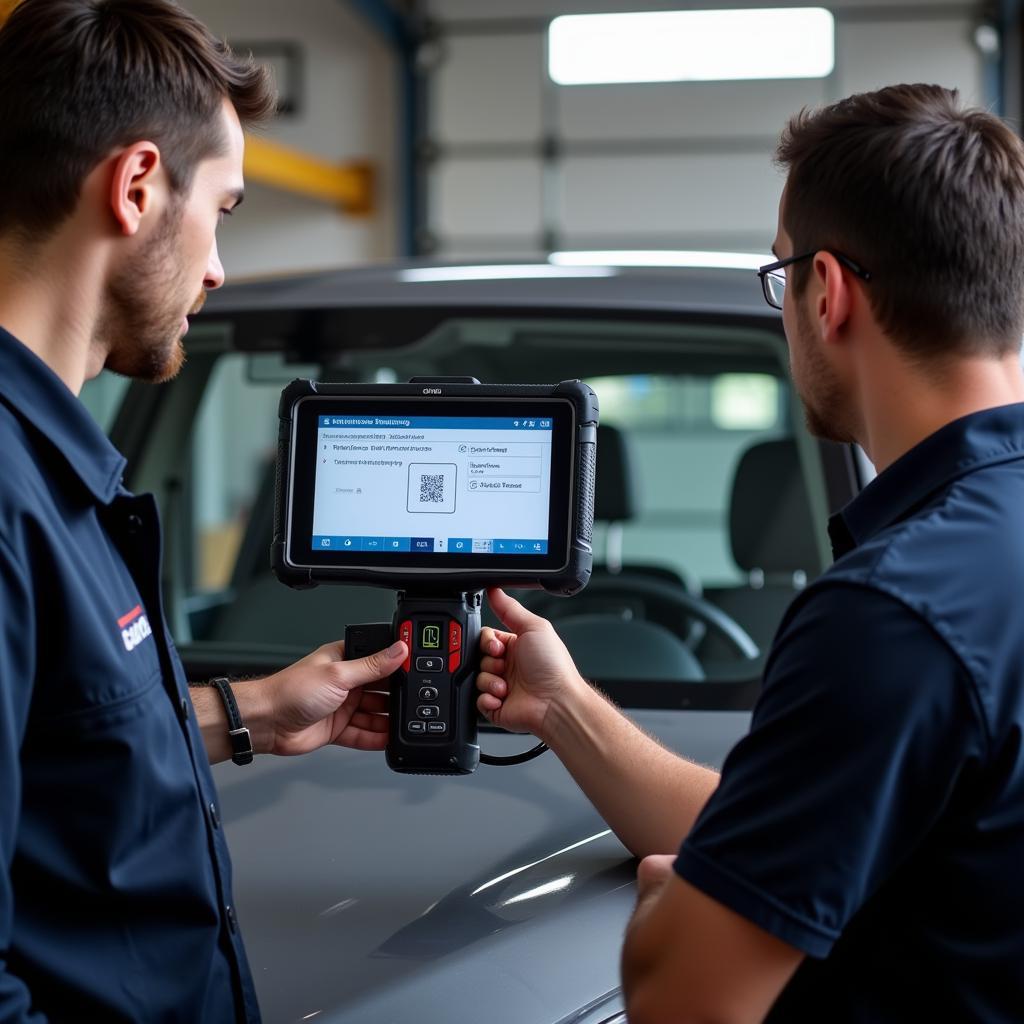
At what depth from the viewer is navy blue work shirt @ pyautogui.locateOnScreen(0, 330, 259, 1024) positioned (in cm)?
111

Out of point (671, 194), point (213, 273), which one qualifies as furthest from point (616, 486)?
point (671, 194)

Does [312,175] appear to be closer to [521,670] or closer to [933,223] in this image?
[521,670]

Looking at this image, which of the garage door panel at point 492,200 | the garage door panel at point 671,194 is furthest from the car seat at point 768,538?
the garage door panel at point 492,200

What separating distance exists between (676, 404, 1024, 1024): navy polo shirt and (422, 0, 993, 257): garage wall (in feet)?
24.8

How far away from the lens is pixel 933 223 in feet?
4.10

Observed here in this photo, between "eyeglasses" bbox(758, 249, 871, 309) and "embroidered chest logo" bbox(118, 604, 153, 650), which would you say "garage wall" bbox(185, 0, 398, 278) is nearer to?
"eyeglasses" bbox(758, 249, 871, 309)

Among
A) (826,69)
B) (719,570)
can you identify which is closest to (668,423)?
(719,570)

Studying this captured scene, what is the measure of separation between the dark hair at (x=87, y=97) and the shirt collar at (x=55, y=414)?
14cm

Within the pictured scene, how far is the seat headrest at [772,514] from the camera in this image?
242 centimetres

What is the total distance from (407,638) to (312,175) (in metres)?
7.73

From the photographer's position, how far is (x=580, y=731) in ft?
5.57

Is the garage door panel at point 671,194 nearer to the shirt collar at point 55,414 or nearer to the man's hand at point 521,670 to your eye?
the man's hand at point 521,670

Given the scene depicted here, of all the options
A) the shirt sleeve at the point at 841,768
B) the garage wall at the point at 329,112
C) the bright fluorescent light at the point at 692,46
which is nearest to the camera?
the shirt sleeve at the point at 841,768

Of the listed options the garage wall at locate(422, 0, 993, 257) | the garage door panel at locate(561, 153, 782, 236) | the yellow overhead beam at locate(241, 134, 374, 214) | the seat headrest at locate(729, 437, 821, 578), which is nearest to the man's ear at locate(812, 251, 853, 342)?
the seat headrest at locate(729, 437, 821, 578)
